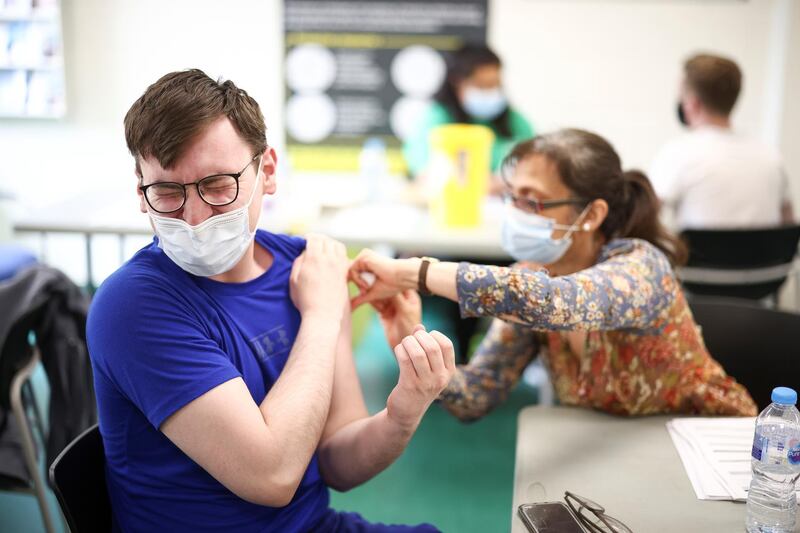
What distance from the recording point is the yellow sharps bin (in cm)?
335

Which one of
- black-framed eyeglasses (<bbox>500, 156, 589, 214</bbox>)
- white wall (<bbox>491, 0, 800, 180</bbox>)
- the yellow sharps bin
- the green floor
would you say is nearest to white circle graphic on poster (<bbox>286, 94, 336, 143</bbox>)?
white wall (<bbox>491, 0, 800, 180</bbox>)

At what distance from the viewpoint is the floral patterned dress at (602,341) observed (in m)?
1.52

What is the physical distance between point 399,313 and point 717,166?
2.17m

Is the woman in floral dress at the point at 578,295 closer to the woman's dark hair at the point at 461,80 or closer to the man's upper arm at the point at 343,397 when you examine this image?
the man's upper arm at the point at 343,397

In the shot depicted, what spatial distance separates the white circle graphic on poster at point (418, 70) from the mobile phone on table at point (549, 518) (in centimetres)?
413

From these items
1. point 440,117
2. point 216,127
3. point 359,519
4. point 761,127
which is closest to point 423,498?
point 359,519

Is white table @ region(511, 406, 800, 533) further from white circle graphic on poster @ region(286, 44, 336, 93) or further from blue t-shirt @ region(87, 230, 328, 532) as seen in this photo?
white circle graphic on poster @ region(286, 44, 336, 93)

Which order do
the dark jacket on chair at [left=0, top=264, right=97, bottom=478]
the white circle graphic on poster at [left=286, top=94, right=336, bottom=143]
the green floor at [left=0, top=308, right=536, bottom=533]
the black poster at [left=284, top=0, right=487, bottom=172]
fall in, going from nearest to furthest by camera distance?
1. the dark jacket on chair at [left=0, top=264, right=97, bottom=478]
2. the green floor at [left=0, top=308, right=536, bottom=533]
3. the black poster at [left=284, top=0, right=487, bottom=172]
4. the white circle graphic on poster at [left=286, top=94, right=336, bottom=143]

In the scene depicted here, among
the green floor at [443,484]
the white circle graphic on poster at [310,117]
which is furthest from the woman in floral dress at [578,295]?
the white circle graphic on poster at [310,117]

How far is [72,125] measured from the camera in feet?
17.6

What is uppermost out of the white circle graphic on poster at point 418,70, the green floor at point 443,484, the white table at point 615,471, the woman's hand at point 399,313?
the white circle graphic on poster at point 418,70

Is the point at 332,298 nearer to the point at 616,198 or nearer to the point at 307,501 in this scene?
the point at 307,501

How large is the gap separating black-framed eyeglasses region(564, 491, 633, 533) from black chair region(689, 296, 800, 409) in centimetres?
78

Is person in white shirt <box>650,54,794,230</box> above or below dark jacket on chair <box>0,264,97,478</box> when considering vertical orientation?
above
